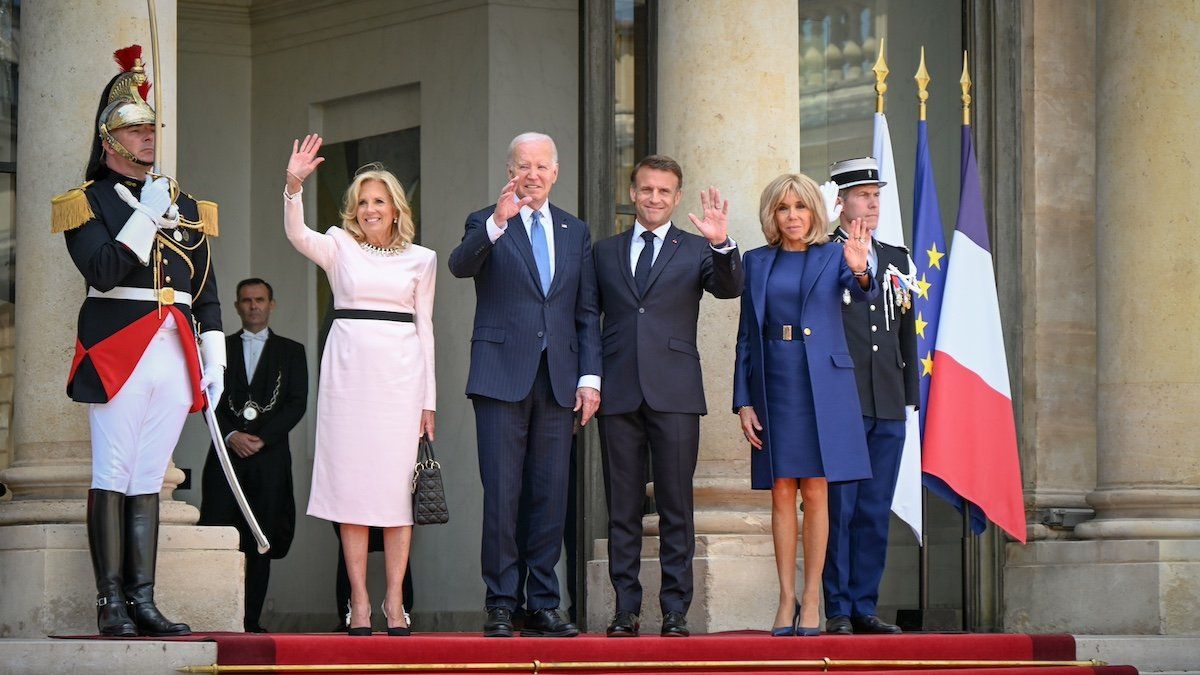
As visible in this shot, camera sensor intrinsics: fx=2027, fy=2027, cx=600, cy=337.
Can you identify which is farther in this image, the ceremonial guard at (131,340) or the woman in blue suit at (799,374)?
the woman in blue suit at (799,374)

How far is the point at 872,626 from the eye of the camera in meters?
8.34

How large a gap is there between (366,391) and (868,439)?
2.20 m

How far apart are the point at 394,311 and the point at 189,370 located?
811mm

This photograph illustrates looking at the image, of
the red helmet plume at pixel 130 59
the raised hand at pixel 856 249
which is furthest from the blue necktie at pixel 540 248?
the red helmet plume at pixel 130 59

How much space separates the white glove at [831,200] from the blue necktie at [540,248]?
1200 millimetres

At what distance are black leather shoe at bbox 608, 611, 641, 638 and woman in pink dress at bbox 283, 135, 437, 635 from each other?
2.61ft

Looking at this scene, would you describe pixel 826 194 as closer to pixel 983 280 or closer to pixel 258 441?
pixel 983 280

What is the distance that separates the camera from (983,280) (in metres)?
9.93

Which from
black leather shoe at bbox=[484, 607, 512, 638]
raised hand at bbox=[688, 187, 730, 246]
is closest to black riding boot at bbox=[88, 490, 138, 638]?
black leather shoe at bbox=[484, 607, 512, 638]

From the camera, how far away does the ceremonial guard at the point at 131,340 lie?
7.38 m

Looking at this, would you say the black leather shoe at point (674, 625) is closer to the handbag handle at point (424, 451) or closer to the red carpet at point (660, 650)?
the red carpet at point (660, 650)

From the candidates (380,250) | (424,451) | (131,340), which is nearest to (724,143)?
(380,250)

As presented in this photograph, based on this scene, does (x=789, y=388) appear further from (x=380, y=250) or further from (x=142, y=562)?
(x=142, y=562)

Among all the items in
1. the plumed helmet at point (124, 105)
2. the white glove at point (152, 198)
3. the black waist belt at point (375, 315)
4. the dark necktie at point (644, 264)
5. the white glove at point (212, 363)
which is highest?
the plumed helmet at point (124, 105)
